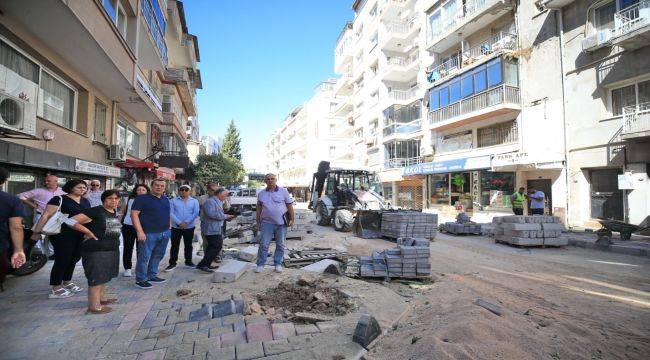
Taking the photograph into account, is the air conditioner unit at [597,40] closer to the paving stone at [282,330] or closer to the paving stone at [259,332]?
the paving stone at [282,330]

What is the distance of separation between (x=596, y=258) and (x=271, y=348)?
28.6ft

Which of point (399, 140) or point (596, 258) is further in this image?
point (399, 140)

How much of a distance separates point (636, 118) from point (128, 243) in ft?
53.7

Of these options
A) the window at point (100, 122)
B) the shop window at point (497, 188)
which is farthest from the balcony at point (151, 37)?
the shop window at point (497, 188)

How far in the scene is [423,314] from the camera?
153 inches

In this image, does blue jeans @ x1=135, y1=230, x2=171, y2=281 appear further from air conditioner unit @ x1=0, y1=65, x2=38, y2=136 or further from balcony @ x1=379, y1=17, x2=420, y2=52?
balcony @ x1=379, y1=17, x2=420, y2=52

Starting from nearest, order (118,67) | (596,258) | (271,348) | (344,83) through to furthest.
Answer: (271,348) < (596,258) < (118,67) < (344,83)

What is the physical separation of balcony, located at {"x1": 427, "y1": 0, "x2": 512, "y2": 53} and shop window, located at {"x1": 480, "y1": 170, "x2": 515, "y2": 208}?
907 centimetres

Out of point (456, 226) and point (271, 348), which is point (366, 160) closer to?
point (456, 226)

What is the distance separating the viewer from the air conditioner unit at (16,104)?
5.74 metres

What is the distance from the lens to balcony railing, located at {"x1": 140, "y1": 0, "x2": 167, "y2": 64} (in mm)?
12742

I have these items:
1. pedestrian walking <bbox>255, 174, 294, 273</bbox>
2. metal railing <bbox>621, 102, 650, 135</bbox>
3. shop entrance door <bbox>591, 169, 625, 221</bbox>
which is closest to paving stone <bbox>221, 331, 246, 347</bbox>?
pedestrian walking <bbox>255, 174, 294, 273</bbox>

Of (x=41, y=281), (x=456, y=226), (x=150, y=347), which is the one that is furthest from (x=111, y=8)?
(x=456, y=226)

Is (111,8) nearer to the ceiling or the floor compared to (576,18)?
nearer to the floor
